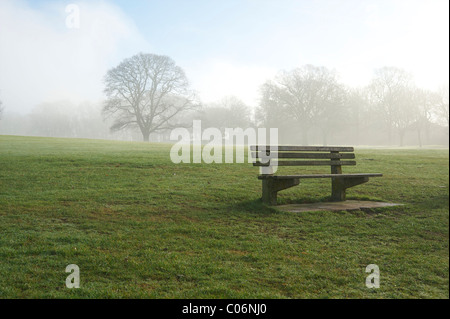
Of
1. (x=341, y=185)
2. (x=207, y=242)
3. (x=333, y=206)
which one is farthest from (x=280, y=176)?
(x=207, y=242)

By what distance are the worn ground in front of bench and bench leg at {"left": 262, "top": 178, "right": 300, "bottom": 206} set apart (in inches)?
A: 8.2

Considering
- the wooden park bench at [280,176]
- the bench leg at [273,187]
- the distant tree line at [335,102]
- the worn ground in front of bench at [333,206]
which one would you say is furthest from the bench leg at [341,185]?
the distant tree line at [335,102]

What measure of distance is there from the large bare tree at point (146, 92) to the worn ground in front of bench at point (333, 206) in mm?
36435

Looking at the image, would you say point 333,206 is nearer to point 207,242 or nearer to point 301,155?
point 301,155

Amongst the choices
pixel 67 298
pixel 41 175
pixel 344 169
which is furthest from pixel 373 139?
pixel 67 298

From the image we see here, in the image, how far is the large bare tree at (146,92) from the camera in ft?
134

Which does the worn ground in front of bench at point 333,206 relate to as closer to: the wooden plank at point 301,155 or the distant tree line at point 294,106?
the wooden plank at point 301,155

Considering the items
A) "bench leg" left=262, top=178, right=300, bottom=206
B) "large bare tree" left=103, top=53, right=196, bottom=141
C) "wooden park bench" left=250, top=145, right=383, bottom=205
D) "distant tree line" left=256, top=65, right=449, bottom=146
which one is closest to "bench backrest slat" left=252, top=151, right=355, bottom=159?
"wooden park bench" left=250, top=145, right=383, bottom=205

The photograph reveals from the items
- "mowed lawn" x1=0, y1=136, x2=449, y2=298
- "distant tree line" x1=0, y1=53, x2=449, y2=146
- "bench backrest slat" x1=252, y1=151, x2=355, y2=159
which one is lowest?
"mowed lawn" x1=0, y1=136, x2=449, y2=298

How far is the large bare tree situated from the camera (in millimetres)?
40938

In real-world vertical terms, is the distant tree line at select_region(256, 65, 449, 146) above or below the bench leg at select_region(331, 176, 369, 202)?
above

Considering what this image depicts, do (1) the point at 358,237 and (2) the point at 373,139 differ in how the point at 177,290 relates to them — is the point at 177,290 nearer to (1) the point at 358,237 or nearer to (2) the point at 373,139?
(1) the point at 358,237

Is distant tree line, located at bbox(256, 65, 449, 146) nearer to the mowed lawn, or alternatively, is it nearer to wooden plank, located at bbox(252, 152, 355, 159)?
the mowed lawn
